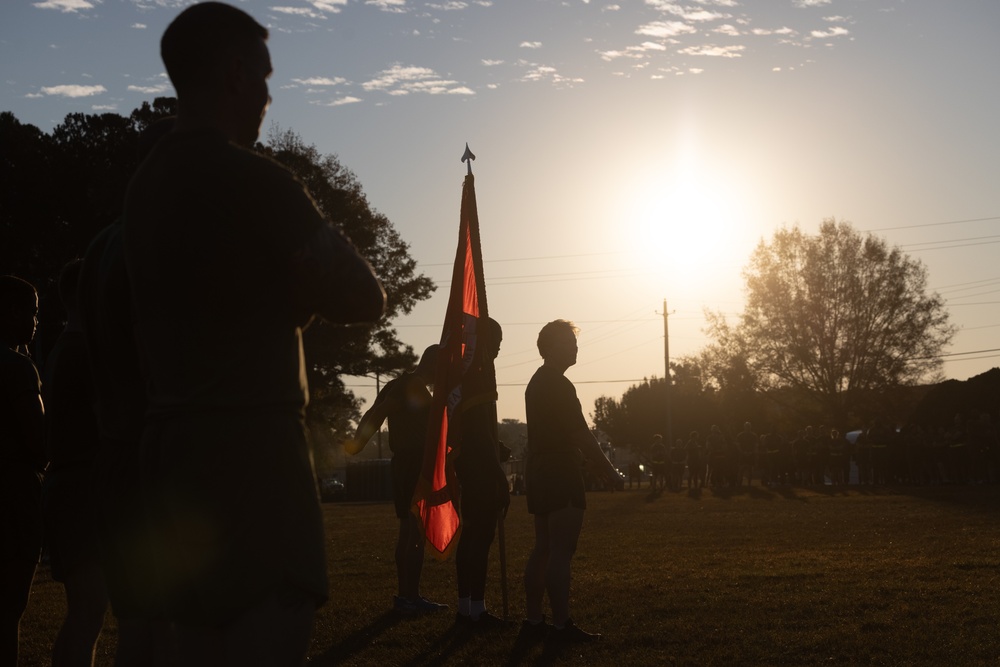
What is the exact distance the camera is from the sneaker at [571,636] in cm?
812

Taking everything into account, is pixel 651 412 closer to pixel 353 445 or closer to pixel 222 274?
pixel 353 445

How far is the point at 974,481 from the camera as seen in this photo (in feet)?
119

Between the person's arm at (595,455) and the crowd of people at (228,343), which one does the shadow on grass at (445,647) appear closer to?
the person's arm at (595,455)

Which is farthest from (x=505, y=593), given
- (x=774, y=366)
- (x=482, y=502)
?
(x=774, y=366)

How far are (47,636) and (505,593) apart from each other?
11.3 ft

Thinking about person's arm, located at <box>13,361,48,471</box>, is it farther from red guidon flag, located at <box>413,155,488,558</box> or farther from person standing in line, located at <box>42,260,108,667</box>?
red guidon flag, located at <box>413,155,488,558</box>

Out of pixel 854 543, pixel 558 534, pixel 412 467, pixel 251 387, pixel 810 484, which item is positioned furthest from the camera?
pixel 810 484

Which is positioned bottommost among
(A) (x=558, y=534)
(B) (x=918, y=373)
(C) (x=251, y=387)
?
(A) (x=558, y=534)

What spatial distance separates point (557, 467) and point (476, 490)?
1424 mm

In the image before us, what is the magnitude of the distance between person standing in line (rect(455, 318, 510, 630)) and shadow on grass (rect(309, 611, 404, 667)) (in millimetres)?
607

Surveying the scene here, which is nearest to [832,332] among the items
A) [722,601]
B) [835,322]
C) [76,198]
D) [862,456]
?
[835,322]

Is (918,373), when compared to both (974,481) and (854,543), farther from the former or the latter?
(854,543)

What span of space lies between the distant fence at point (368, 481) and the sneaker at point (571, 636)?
150 feet

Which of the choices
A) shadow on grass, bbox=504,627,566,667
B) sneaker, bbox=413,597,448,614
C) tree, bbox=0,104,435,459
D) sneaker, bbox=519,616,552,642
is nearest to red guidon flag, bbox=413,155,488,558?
sneaker, bbox=519,616,552,642
